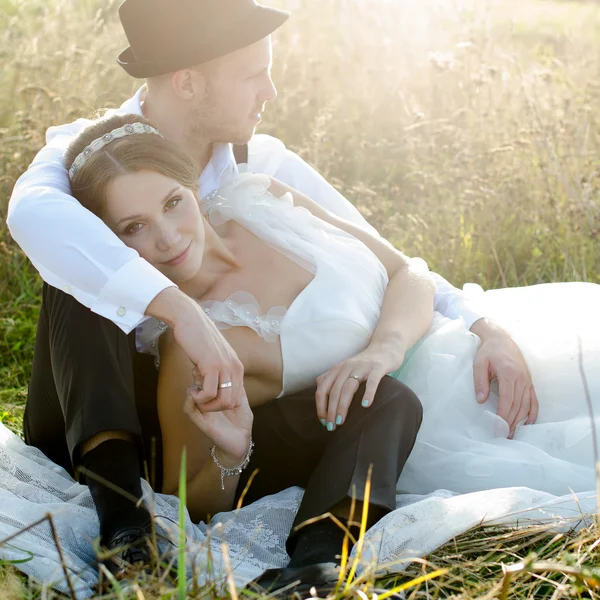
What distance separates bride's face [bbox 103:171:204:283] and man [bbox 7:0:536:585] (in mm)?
157

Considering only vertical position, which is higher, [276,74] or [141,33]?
[141,33]

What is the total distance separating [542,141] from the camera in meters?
4.87

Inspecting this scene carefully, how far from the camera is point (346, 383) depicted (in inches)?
104

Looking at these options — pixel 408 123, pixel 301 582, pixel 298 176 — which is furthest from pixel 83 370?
Result: pixel 408 123

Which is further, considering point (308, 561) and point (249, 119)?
point (249, 119)

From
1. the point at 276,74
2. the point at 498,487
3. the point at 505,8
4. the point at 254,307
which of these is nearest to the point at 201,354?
the point at 254,307

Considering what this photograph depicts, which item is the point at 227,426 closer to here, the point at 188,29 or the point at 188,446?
the point at 188,446

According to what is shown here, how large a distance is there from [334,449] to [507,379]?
0.65 m

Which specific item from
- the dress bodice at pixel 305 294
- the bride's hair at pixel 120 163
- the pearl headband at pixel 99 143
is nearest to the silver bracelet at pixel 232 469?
the dress bodice at pixel 305 294

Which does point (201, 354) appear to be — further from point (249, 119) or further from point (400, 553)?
point (249, 119)

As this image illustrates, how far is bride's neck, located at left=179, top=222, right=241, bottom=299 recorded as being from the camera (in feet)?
9.87

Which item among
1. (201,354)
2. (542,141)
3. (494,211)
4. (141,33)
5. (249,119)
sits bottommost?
(494,211)

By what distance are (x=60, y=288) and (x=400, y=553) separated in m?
A: 1.17

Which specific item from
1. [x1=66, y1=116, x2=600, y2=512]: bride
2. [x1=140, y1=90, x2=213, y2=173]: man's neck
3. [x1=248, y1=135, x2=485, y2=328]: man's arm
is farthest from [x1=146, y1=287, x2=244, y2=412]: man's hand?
[x1=248, y1=135, x2=485, y2=328]: man's arm
